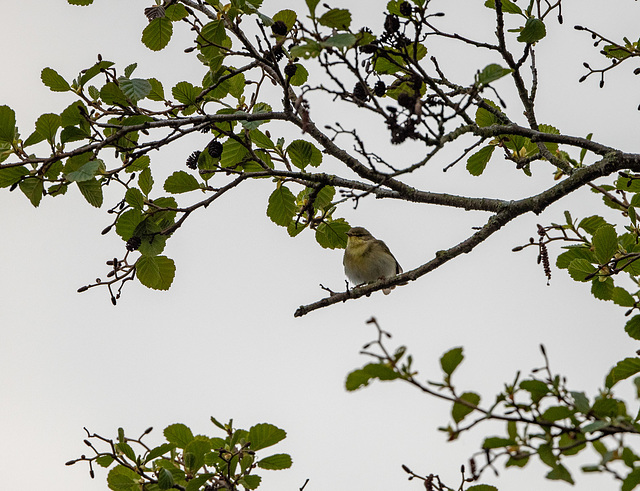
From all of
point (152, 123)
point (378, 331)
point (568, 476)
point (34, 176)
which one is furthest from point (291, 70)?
point (568, 476)

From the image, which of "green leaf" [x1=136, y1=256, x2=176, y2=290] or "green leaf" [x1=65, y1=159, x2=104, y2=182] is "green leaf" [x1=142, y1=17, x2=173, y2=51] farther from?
"green leaf" [x1=136, y1=256, x2=176, y2=290]

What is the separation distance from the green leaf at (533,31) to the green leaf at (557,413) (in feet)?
8.91

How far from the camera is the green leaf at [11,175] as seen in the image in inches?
184

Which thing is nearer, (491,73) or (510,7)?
(491,73)

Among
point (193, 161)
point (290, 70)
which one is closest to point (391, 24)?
point (290, 70)

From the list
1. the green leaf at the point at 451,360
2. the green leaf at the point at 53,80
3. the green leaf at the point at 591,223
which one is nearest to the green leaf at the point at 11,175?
the green leaf at the point at 53,80

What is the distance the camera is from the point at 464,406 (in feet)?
9.62

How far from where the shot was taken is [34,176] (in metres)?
4.77

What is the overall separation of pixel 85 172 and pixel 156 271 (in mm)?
992

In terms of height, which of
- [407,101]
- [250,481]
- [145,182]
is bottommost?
[250,481]

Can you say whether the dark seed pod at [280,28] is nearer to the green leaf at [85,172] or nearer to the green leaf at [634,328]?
the green leaf at [85,172]

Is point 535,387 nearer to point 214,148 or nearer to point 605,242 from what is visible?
point 605,242

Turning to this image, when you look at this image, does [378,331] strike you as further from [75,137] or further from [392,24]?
[75,137]

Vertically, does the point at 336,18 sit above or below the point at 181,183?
below
